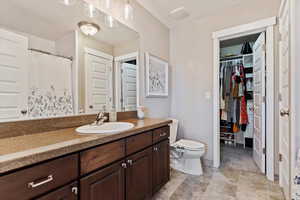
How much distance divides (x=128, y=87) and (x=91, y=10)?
3.01ft

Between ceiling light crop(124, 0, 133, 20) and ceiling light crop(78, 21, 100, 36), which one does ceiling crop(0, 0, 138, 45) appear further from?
ceiling light crop(124, 0, 133, 20)

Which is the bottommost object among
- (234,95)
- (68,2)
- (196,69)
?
(234,95)

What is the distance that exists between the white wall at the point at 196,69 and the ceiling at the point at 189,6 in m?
0.11

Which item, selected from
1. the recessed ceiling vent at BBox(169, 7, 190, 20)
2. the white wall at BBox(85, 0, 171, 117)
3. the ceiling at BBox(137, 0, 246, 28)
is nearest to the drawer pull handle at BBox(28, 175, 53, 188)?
the white wall at BBox(85, 0, 171, 117)

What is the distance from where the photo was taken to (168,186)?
189 cm

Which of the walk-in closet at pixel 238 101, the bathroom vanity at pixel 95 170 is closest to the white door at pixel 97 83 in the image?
the bathroom vanity at pixel 95 170

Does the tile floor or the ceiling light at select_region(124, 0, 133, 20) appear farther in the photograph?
the ceiling light at select_region(124, 0, 133, 20)

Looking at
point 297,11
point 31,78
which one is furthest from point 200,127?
point 31,78

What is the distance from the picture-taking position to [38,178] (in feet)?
2.33

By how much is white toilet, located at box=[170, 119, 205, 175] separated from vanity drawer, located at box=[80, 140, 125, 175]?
4.08ft

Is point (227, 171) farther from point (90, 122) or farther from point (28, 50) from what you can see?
point (28, 50)

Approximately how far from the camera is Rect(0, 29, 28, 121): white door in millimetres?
995

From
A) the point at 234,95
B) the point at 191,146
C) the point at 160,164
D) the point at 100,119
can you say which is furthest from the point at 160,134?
the point at 234,95

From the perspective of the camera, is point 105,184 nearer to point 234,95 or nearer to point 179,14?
point 179,14
